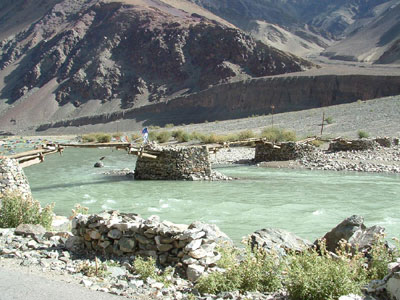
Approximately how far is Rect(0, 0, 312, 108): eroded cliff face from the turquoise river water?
5876 centimetres

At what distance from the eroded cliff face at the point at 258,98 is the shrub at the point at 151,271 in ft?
178

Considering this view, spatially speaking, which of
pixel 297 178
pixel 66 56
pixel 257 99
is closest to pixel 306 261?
pixel 297 178

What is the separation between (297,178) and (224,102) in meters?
51.1

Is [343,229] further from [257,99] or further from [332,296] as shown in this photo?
[257,99]

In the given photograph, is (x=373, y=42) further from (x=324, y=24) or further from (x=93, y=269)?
(x=93, y=269)

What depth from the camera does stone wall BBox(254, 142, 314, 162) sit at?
74.1ft

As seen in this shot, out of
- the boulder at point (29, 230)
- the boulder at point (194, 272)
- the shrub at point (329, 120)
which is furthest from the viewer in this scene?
the shrub at point (329, 120)

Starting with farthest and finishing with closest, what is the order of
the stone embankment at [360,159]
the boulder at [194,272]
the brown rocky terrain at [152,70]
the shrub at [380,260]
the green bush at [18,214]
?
the brown rocky terrain at [152,70]
the stone embankment at [360,159]
the green bush at [18,214]
the boulder at [194,272]
the shrub at [380,260]

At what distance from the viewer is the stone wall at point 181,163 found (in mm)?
17453

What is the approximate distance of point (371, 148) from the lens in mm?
22859

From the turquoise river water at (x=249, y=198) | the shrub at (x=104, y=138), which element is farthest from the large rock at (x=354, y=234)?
the shrub at (x=104, y=138)

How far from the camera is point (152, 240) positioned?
222 inches

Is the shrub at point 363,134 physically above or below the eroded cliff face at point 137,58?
below

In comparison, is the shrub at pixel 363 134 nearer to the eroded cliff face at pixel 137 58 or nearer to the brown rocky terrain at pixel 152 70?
the brown rocky terrain at pixel 152 70
